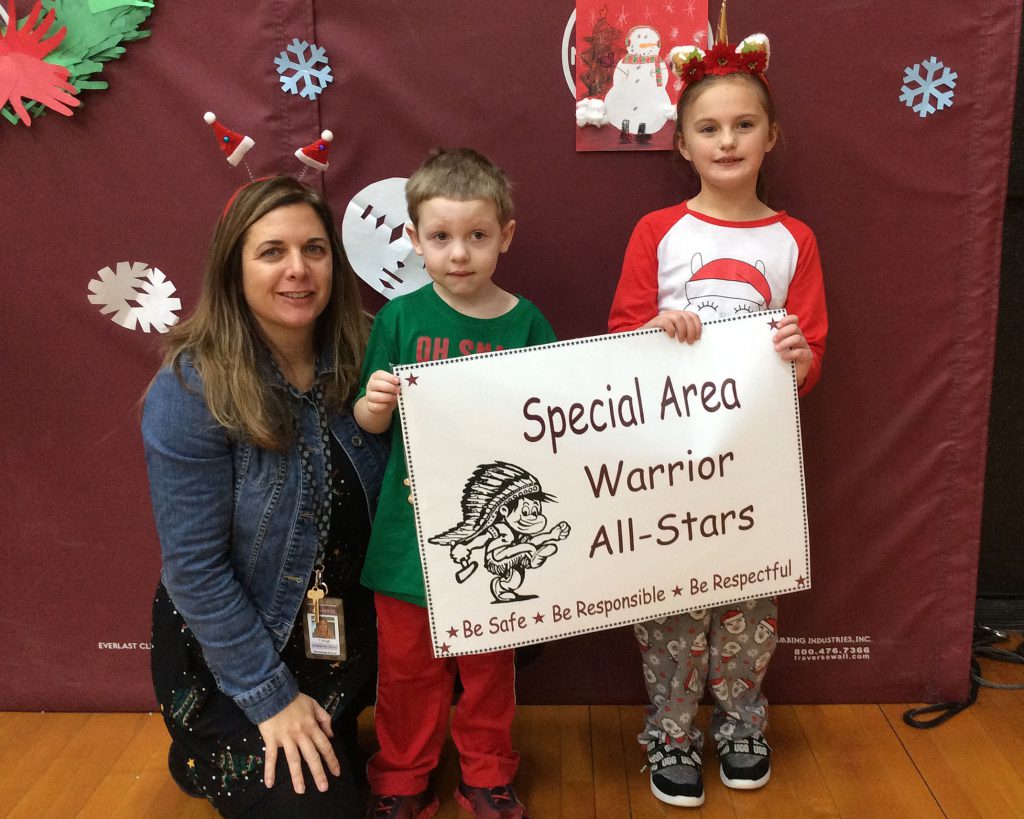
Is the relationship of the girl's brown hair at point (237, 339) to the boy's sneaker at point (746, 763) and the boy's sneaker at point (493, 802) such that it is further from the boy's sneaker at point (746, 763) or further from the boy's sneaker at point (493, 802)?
the boy's sneaker at point (746, 763)

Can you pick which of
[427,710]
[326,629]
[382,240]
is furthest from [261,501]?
[382,240]

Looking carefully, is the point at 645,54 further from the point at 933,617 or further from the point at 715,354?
the point at 933,617

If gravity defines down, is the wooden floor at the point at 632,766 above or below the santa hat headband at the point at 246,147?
below

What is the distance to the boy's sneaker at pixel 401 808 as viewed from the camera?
1787 millimetres

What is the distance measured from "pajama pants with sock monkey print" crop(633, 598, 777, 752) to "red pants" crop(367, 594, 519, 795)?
32 centimetres

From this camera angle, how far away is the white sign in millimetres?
1597

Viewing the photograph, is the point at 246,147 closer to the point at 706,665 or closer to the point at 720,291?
the point at 720,291

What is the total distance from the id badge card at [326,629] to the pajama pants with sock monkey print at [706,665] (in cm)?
61

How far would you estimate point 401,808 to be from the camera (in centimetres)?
179

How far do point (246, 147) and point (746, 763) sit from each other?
63.2 inches

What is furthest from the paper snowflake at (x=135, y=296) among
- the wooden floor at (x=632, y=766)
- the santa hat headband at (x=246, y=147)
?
the wooden floor at (x=632, y=766)

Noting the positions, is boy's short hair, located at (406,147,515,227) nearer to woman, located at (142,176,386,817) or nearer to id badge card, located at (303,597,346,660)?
woman, located at (142,176,386,817)

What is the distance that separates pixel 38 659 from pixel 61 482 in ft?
1.48

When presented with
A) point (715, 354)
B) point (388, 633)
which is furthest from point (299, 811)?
point (715, 354)
